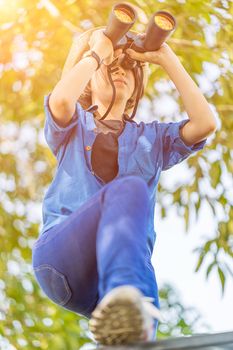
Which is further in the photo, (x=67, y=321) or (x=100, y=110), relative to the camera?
(x=67, y=321)

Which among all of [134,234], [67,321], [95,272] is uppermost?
[134,234]

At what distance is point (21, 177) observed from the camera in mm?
4199

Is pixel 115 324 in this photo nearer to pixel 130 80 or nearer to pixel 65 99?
pixel 65 99

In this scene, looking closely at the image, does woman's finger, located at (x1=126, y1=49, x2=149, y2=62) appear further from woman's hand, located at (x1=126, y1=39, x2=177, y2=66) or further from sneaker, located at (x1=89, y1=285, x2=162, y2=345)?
sneaker, located at (x1=89, y1=285, x2=162, y2=345)

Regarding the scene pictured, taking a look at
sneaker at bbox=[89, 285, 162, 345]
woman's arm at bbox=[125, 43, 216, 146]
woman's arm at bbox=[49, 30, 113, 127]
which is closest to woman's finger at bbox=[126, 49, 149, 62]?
woman's arm at bbox=[125, 43, 216, 146]

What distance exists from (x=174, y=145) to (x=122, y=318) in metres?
0.66

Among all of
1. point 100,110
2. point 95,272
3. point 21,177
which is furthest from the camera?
point 21,177

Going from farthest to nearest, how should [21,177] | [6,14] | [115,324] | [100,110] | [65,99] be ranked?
[21,177], [6,14], [100,110], [65,99], [115,324]

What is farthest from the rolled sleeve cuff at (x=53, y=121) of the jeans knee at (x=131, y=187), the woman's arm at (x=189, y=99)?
the jeans knee at (x=131, y=187)

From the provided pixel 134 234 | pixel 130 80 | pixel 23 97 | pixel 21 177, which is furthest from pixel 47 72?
pixel 134 234

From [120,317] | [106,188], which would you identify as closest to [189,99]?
[106,188]

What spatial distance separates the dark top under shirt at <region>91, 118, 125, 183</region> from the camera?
196 centimetres

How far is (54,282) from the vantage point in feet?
5.99

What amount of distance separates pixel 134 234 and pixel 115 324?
0.57 ft
